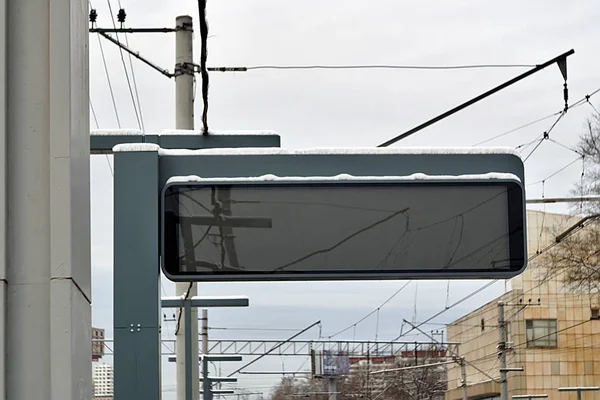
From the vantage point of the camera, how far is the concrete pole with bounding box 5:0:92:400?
2.51 m

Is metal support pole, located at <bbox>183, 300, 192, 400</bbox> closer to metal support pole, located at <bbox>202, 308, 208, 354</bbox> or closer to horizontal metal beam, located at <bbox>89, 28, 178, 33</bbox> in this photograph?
horizontal metal beam, located at <bbox>89, 28, 178, 33</bbox>

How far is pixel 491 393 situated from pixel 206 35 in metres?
66.3

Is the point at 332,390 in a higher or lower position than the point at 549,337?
lower

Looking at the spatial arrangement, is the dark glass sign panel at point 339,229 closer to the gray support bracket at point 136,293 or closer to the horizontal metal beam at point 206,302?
the gray support bracket at point 136,293

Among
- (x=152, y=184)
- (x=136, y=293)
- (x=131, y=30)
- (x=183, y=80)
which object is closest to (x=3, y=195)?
(x=136, y=293)

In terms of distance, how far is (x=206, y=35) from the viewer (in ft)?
20.5

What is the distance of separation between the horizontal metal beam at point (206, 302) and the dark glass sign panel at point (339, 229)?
1148 centimetres

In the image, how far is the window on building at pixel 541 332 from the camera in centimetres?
6694

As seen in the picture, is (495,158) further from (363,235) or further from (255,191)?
(255,191)

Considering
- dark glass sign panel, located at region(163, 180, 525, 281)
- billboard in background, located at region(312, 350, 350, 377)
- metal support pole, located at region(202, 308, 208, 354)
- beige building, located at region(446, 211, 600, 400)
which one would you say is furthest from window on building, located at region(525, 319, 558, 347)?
dark glass sign panel, located at region(163, 180, 525, 281)

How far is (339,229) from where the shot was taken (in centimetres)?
522

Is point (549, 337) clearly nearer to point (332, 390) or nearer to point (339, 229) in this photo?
point (332, 390)

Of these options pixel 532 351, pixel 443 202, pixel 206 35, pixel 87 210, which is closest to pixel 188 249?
pixel 443 202

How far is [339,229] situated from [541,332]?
63.5 meters
